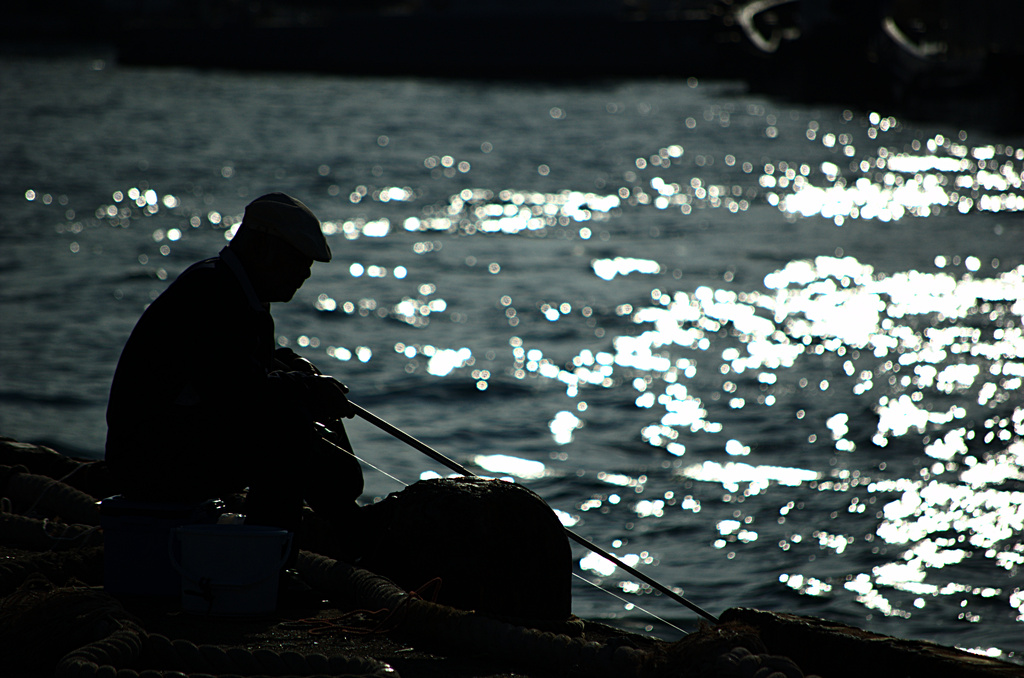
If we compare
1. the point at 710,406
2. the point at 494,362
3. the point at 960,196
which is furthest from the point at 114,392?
the point at 960,196

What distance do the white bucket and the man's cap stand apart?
102 centimetres

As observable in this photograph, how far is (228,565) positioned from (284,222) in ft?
4.03

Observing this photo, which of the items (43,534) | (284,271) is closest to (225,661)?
(284,271)

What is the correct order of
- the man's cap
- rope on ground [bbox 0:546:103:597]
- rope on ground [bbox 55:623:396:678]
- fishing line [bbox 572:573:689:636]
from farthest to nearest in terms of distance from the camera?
fishing line [bbox 572:573:689:636]
rope on ground [bbox 0:546:103:597]
the man's cap
rope on ground [bbox 55:623:396:678]

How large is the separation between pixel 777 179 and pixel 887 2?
28.9m

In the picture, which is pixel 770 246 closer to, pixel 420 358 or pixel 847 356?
pixel 847 356

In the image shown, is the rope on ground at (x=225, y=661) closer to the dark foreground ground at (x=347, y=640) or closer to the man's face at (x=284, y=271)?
the dark foreground ground at (x=347, y=640)

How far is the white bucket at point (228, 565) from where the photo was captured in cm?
421

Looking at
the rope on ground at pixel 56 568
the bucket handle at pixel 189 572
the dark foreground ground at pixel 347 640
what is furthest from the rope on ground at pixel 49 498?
the bucket handle at pixel 189 572

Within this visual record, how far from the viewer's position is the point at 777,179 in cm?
3073

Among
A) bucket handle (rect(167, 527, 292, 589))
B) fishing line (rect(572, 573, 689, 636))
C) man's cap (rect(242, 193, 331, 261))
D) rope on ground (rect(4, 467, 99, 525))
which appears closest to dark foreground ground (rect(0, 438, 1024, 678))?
bucket handle (rect(167, 527, 292, 589))

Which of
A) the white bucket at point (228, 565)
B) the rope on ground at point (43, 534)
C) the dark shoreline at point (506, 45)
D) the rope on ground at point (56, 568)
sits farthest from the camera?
the dark shoreline at point (506, 45)

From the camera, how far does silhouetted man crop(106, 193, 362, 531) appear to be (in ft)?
14.0

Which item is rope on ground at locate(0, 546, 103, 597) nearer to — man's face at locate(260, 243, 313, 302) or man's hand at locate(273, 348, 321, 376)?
man's hand at locate(273, 348, 321, 376)
